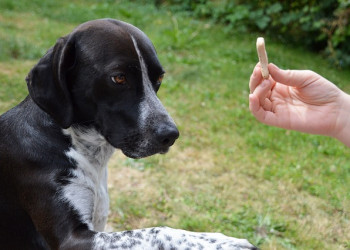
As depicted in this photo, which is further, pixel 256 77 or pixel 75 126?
pixel 256 77

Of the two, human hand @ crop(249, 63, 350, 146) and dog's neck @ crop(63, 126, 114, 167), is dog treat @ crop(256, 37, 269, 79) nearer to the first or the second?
human hand @ crop(249, 63, 350, 146)

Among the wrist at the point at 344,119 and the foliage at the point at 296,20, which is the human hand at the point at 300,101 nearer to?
the wrist at the point at 344,119

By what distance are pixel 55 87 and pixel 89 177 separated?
1.98 ft

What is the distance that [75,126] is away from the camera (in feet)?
9.51

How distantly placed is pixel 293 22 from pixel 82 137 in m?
9.87

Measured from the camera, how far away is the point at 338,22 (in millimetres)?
10047

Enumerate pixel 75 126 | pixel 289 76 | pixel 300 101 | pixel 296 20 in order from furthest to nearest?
1. pixel 296 20
2. pixel 300 101
3. pixel 289 76
4. pixel 75 126

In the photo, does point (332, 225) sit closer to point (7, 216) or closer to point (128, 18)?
point (7, 216)

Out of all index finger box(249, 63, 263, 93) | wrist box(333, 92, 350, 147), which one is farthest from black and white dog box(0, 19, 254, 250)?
wrist box(333, 92, 350, 147)

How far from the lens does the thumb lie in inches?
122

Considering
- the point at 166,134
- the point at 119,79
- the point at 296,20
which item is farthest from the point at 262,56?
the point at 296,20

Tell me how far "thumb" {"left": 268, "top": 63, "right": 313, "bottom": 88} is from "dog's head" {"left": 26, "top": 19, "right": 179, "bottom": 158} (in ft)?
2.66

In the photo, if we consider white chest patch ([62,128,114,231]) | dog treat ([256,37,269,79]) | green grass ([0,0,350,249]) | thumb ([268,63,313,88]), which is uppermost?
dog treat ([256,37,269,79])

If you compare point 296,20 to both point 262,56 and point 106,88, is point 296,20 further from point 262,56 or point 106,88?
point 106,88
